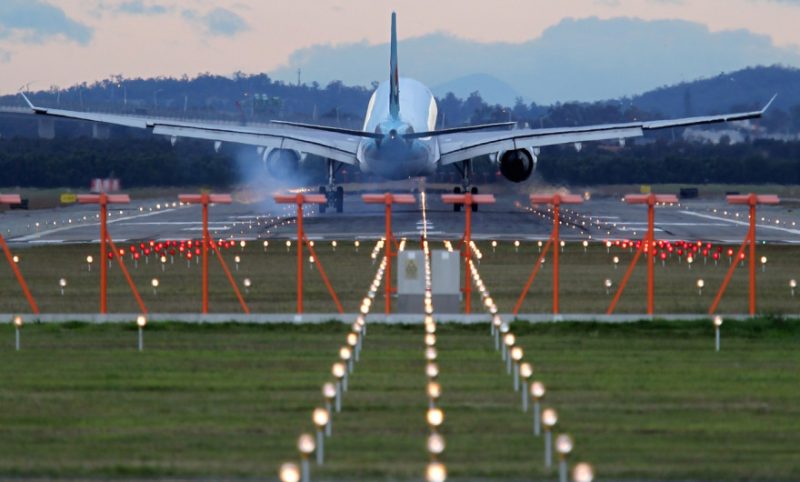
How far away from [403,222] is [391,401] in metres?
48.4

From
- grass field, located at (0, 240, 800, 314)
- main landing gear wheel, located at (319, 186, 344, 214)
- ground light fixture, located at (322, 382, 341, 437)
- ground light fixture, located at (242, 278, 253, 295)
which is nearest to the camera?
ground light fixture, located at (322, 382, 341, 437)

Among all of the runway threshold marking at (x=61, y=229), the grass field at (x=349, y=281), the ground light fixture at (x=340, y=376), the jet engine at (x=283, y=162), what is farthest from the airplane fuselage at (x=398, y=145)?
the ground light fixture at (x=340, y=376)

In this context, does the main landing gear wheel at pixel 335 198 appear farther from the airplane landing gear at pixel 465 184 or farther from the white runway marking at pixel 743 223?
the white runway marking at pixel 743 223

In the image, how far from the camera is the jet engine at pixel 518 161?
79.4m

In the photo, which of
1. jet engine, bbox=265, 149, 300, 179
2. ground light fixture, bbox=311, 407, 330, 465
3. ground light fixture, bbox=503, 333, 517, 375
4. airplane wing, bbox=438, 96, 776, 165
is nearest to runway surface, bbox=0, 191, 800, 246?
jet engine, bbox=265, 149, 300, 179

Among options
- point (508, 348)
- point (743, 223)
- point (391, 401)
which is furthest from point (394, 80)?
point (391, 401)

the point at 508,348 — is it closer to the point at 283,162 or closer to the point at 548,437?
the point at 548,437

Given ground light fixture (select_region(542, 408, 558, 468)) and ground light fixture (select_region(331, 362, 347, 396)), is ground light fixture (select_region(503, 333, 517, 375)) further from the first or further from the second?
ground light fixture (select_region(542, 408, 558, 468))

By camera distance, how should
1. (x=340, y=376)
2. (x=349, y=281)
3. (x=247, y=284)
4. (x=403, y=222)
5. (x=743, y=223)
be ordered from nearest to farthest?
(x=340, y=376), (x=247, y=284), (x=349, y=281), (x=403, y=222), (x=743, y=223)

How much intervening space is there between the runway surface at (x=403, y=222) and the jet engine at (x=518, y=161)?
6.62 feet

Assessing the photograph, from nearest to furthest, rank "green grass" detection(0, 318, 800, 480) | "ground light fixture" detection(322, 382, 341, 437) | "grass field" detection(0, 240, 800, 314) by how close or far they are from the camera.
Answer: "green grass" detection(0, 318, 800, 480) < "ground light fixture" detection(322, 382, 341, 437) < "grass field" detection(0, 240, 800, 314)

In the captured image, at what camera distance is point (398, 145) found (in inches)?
2864

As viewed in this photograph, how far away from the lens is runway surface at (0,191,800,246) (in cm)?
6259

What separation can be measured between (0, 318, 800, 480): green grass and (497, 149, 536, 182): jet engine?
4864 centimetres
